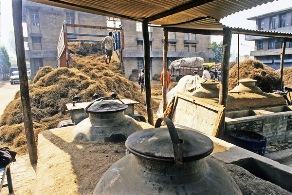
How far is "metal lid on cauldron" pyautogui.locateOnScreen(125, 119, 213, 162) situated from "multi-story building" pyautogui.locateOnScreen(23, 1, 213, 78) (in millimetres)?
22467

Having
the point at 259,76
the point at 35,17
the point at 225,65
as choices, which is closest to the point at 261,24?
the point at 259,76

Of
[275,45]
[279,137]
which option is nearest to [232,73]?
[279,137]

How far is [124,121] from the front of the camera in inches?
187

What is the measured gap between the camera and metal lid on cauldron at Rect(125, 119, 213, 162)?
5.44ft

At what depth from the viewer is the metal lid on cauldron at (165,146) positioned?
1660 millimetres

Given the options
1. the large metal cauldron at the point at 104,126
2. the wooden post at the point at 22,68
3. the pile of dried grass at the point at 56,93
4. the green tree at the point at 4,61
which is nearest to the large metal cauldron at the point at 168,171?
the large metal cauldron at the point at 104,126

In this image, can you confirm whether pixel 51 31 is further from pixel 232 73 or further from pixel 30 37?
pixel 232 73

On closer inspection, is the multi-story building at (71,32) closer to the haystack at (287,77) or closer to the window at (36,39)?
the window at (36,39)

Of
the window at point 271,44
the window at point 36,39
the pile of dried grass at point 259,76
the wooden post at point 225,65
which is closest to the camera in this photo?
the wooden post at point 225,65

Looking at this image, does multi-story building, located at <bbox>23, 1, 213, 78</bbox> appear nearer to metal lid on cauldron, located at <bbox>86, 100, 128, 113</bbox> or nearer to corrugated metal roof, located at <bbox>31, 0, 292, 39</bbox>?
corrugated metal roof, located at <bbox>31, 0, 292, 39</bbox>

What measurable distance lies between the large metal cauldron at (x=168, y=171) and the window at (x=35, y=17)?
2751cm

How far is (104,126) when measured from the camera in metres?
4.59

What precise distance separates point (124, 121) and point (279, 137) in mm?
6114

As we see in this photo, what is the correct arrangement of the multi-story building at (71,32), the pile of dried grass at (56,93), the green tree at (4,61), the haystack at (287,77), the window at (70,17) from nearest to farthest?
the pile of dried grass at (56,93), the haystack at (287,77), the multi-story building at (71,32), the window at (70,17), the green tree at (4,61)
